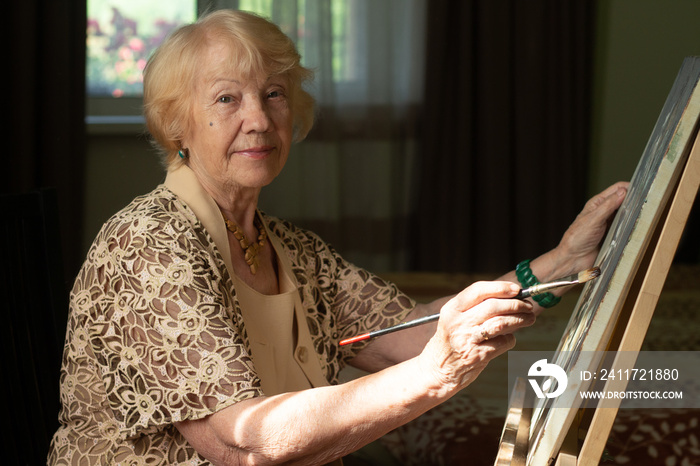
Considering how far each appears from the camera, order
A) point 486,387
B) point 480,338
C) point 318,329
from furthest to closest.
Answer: point 486,387
point 318,329
point 480,338

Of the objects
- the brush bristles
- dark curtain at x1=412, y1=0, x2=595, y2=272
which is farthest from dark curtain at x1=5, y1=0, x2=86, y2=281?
the brush bristles

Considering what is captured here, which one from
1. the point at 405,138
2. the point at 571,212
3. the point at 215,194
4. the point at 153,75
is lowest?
the point at 571,212

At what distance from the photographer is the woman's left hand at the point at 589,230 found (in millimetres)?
1339

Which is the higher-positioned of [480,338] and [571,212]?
[480,338]

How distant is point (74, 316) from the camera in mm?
1241

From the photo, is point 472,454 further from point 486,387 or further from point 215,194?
point 215,194

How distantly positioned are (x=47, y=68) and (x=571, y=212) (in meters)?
2.97

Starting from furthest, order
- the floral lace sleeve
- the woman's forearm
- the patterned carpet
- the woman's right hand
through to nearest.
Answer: the patterned carpet, the floral lace sleeve, the woman's forearm, the woman's right hand

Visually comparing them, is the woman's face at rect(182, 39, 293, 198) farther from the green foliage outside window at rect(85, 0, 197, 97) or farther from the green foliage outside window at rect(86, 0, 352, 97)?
the green foliage outside window at rect(85, 0, 197, 97)

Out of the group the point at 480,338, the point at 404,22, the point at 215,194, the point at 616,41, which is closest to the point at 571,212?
the point at 616,41

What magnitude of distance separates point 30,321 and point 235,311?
45 cm

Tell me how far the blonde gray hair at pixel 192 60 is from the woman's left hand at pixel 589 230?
603 mm

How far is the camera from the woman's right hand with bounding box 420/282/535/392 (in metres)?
0.81

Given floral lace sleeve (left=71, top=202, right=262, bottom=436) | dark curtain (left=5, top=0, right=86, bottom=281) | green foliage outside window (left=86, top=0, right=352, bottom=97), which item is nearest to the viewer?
floral lace sleeve (left=71, top=202, right=262, bottom=436)
